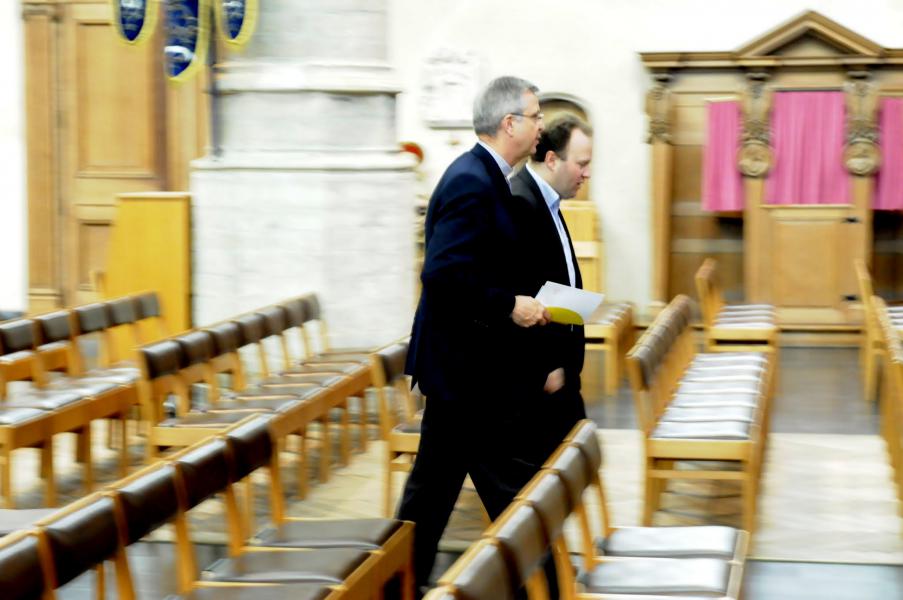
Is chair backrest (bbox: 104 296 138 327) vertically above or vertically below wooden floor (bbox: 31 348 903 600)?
above

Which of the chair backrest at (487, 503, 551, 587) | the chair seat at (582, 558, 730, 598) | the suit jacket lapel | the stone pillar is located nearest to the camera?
the chair backrest at (487, 503, 551, 587)

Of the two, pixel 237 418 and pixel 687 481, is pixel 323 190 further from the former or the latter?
pixel 687 481

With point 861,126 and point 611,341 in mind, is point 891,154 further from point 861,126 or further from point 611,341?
point 611,341

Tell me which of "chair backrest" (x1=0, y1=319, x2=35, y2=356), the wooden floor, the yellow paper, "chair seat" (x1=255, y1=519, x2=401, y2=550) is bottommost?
the wooden floor

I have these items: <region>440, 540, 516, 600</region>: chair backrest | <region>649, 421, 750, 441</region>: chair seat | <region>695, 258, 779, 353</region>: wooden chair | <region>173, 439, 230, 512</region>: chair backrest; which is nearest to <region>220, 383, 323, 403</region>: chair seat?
<region>649, 421, 750, 441</region>: chair seat

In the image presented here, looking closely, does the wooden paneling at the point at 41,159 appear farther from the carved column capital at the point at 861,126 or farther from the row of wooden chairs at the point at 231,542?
the row of wooden chairs at the point at 231,542

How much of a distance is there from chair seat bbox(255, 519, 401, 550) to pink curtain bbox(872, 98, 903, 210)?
8.02 metres

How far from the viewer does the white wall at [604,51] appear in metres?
11.9

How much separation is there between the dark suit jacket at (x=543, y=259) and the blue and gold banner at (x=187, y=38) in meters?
4.09

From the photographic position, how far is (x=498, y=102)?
399 cm

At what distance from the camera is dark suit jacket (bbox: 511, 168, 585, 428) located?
13.2 feet

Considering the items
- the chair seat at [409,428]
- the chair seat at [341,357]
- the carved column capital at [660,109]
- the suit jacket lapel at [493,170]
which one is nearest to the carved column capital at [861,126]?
the carved column capital at [660,109]

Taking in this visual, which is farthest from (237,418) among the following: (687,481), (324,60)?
(324,60)

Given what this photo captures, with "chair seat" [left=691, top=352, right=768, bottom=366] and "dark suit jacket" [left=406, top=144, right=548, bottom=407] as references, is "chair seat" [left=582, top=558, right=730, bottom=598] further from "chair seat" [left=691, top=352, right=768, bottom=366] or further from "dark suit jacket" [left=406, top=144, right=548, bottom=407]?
"chair seat" [left=691, top=352, right=768, bottom=366]
